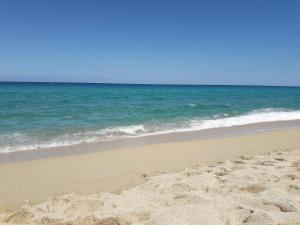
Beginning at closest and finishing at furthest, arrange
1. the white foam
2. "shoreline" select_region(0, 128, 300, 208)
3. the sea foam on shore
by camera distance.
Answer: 1. the sea foam on shore
2. "shoreline" select_region(0, 128, 300, 208)
3. the white foam

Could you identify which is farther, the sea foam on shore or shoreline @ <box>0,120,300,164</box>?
shoreline @ <box>0,120,300,164</box>

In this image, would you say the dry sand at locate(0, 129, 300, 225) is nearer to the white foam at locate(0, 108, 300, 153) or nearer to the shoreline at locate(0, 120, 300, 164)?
the shoreline at locate(0, 120, 300, 164)

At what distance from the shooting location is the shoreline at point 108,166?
16.4 feet

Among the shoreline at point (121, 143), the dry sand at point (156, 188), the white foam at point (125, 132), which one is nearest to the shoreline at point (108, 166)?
the dry sand at point (156, 188)

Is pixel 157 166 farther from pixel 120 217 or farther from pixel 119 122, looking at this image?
pixel 119 122

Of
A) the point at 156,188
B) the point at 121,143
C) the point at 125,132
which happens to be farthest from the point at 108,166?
the point at 125,132

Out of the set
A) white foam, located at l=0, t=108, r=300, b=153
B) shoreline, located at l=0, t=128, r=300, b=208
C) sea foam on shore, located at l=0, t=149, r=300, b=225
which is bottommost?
white foam, located at l=0, t=108, r=300, b=153

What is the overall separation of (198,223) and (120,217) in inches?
34.5

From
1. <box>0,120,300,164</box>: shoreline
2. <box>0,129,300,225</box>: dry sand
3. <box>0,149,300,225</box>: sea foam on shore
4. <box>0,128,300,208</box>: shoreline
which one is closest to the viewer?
<box>0,149,300,225</box>: sea foam on shore

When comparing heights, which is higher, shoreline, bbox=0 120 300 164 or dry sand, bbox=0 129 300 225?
dry sand, bbox=0 129 300 225

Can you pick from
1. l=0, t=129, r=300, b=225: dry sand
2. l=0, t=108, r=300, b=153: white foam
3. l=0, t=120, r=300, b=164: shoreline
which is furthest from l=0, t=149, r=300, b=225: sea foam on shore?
l=0, t=108, r=300, b=153: white foam

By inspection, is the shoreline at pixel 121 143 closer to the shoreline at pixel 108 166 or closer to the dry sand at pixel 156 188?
the shoreline at pixel 108 166

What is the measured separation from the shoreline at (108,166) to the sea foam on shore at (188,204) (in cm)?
47

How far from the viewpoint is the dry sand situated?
365cm
